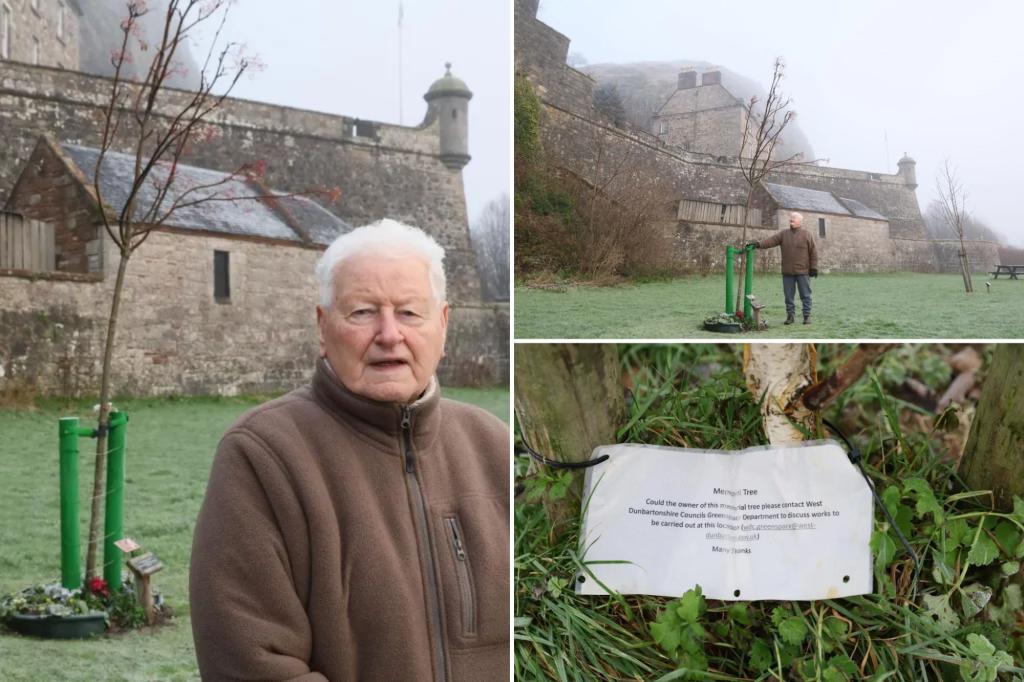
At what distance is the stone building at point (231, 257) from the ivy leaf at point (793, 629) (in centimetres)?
128

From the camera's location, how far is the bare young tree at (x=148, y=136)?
2.44 m

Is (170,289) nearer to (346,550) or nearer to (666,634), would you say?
(346,550)

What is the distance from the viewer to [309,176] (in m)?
2.72

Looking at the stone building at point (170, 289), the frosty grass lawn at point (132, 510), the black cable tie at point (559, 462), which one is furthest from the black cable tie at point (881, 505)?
the stone building at point (170, 289)

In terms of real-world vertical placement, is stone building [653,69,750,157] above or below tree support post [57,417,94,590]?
above

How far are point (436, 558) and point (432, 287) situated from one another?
1.46 ft

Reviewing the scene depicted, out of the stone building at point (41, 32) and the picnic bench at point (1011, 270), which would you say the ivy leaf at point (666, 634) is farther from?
the stone building at point (41, 32)

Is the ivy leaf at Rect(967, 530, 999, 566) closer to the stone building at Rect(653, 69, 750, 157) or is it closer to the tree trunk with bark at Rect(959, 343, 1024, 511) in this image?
the tree trunk with bark at Rect(959, 343, 1024, 511)

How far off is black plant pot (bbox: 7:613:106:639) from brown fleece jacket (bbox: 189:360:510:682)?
119 centimetres

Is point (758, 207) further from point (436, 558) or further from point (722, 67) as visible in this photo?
point (436, 558)

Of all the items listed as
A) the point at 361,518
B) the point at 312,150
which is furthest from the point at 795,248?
the point at 312,150

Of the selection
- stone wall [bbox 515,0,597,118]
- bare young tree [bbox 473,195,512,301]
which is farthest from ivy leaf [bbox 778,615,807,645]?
bare young tree [bbox 473,195,512,301]

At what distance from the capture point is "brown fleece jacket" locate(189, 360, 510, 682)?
4.46 ft

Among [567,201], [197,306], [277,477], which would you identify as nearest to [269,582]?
[277,477]
